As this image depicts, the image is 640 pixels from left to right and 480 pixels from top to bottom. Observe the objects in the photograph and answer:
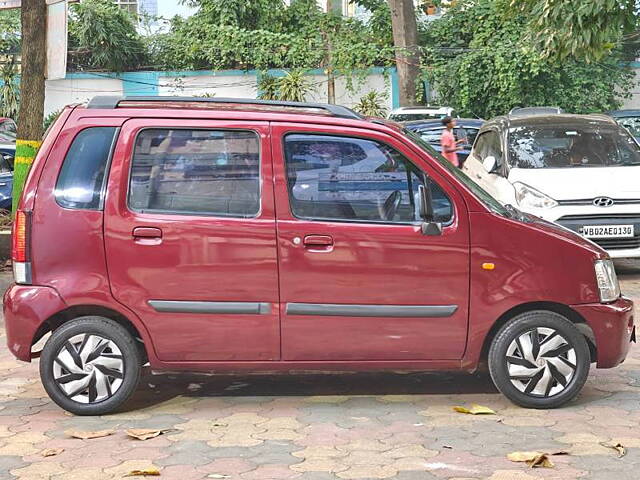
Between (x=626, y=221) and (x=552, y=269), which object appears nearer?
(x=552, y=269)

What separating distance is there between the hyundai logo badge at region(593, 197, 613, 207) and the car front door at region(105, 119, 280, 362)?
5636 millimetres

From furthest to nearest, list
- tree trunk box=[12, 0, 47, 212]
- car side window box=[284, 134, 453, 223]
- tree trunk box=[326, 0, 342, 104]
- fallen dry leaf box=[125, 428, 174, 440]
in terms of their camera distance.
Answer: tree trunk box=[326, 0, 342, 104] < tree trunk box=[12, 0, 47, 212] < car side window box=[284, 134, 453, 223] < fallen dry leaf box=[125, 428, 174, 440]

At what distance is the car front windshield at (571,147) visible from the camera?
11.7 meters

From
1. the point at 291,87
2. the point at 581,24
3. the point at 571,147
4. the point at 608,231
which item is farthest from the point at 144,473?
the point at 291,87

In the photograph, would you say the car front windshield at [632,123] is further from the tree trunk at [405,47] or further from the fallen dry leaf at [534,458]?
the fallen dry leaf at [534,458]

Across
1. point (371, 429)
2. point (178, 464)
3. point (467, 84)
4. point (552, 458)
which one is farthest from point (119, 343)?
point (467, 84)

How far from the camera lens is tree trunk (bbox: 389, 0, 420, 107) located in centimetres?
2883

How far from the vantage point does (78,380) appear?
6012 millimetres

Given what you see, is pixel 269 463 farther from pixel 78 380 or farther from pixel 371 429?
pixel 78 380

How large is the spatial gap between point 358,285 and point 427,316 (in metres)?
0.43

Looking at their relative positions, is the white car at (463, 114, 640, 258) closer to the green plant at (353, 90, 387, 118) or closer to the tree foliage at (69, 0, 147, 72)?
the green plant at (353, 90, 387, 118)

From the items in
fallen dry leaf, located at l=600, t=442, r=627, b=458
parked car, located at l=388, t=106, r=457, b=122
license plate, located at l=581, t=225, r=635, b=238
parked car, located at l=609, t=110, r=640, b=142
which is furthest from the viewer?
parked car, located at l=388, t=106, r=457, b=122

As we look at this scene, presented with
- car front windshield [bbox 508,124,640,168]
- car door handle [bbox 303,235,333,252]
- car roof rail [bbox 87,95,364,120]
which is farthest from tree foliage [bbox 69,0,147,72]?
car door handle [bbox 303,235,333,252]

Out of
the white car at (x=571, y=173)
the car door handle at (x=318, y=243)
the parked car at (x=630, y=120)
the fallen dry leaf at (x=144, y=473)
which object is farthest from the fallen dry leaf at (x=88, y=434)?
the parked car at (x=630, y=120)
